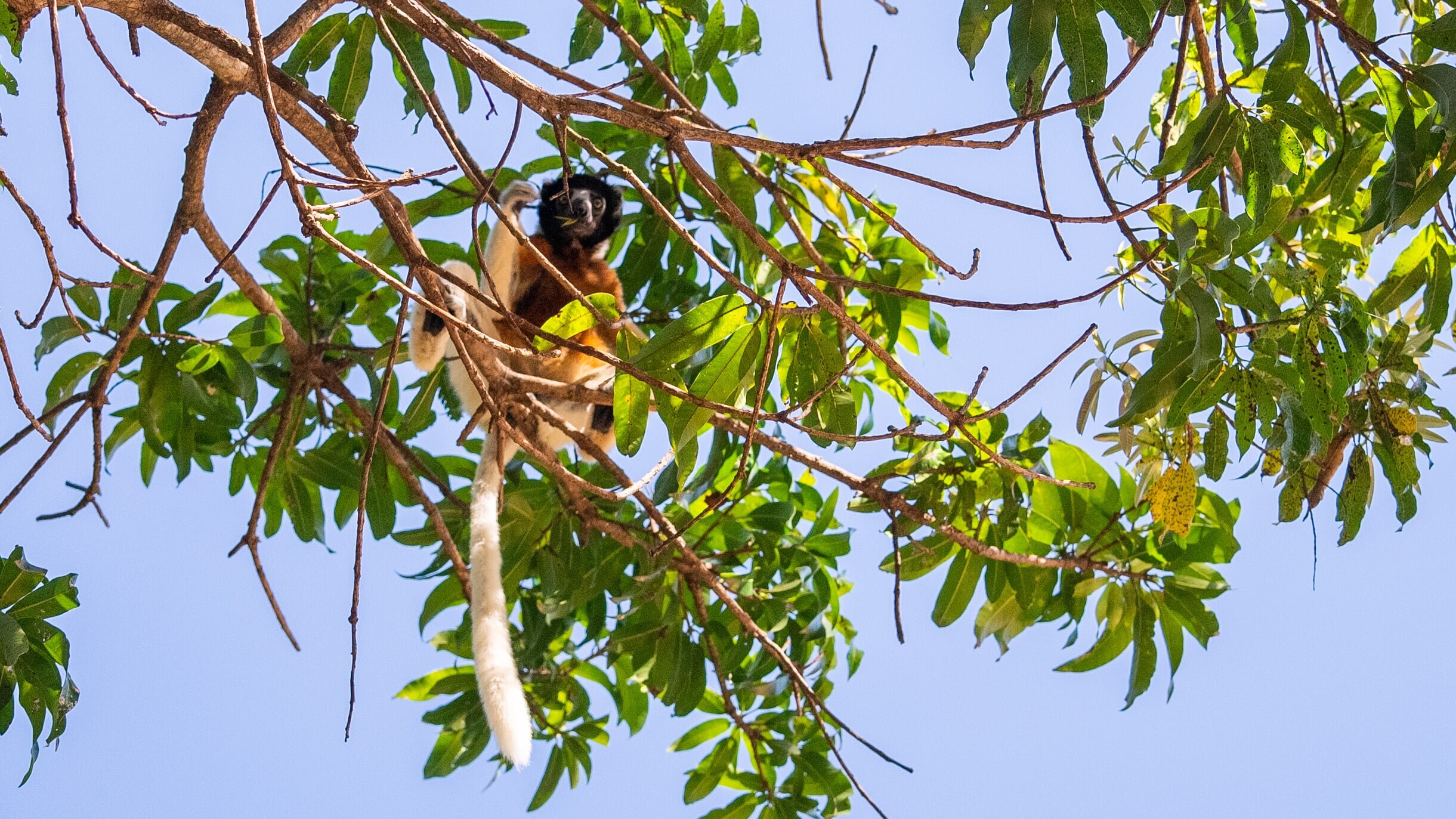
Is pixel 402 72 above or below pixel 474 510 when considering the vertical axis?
above

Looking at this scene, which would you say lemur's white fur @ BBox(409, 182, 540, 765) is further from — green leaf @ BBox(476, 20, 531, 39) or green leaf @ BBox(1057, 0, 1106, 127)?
green leaf @ BBox(1057, 0, 1106, 127)

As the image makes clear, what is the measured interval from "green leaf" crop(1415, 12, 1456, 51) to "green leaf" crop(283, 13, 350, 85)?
7.13 feet

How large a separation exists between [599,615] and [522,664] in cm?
29

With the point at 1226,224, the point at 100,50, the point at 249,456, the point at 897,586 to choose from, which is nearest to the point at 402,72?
the point at 100,50

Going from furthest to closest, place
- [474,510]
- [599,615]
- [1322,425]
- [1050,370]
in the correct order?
[599,615] → [474,510] → [1322,425] → [1050,370]

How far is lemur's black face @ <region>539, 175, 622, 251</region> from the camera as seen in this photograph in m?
4.61

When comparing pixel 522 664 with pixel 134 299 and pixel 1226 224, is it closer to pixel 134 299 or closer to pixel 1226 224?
pixel 134 299

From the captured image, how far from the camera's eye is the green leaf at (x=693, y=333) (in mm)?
2021

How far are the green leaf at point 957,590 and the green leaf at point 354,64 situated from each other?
6.79ft

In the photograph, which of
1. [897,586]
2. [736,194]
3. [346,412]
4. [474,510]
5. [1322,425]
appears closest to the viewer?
[1322,425]

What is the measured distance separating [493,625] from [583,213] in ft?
6.94

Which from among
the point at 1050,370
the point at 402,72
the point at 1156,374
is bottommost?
the point at 1050,370

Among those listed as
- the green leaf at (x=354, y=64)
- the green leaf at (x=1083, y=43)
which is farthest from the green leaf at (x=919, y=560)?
the green leaf at (x=354, y=64)

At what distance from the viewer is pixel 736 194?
3039 mm
